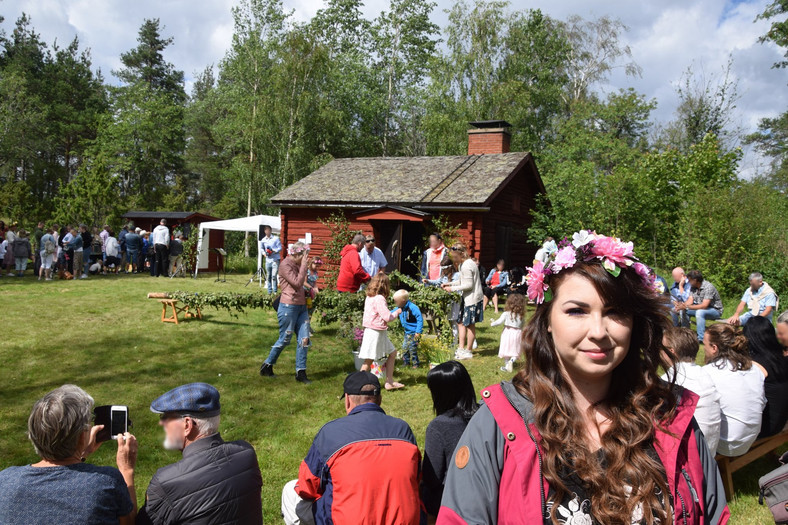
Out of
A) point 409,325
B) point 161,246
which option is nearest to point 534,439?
point 409,325

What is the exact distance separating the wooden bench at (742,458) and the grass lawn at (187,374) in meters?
0.18

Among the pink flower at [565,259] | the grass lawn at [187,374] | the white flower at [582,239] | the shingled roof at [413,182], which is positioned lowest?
the grass lawn at [187,374]

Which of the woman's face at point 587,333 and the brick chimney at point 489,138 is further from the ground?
the brick chimney at point 489,138

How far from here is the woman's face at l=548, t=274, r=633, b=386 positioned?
1572mm

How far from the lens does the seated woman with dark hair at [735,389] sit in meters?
4.37

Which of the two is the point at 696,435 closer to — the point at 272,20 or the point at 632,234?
the point at 632,234

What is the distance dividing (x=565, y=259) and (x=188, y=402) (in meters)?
2.20

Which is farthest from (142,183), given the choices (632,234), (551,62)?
(632,234)

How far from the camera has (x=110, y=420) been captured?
2.78 m

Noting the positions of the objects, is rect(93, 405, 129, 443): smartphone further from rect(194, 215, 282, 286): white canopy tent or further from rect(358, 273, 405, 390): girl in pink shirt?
rect(194, 215, 282, 286): white canopy tent

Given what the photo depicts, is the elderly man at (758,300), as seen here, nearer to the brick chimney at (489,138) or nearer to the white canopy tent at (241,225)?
the brick chimney at (489,138)

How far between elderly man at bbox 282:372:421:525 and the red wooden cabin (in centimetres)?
1351

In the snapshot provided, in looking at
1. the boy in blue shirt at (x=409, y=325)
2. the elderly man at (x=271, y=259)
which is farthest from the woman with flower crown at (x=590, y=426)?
the elderly man at (x=271, y=259)

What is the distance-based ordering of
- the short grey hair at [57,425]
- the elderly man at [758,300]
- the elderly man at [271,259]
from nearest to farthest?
the short grey hair at [57,425], the elderly man at [758,300], the elderly man at [271,259]
